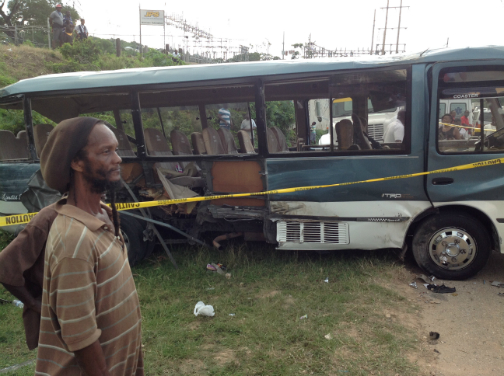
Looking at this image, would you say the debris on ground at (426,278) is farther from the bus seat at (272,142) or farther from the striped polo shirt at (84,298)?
the striped polo shirt at (84,298)

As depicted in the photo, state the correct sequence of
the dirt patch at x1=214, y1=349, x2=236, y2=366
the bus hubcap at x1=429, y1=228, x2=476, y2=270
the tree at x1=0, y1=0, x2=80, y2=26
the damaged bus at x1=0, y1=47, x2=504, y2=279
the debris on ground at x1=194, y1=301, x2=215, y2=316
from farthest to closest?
the tree at x1=0, y1=0, x2=80, y2=26 → the bus hubcap at x1=429, y1=228, x2=476, y2=270 → the damaged bus at x1=0, y1=47, x2=504, y2=279 → the debris on ground at x1=194, y1=301, x2=215, y2=316 → the dirt patch at x1=214, y1=349, x2=236, y2=366

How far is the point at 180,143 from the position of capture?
19.5 feet

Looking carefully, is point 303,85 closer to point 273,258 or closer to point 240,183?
point 240,183

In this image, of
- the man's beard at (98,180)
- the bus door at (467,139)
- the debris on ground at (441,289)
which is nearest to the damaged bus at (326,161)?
the bus door at (467,139)

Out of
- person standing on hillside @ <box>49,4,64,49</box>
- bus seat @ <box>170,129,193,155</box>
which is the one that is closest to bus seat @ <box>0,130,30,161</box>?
bus seat @ <box>170,129,193,155</box>

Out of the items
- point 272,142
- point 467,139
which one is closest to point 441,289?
point 467,139

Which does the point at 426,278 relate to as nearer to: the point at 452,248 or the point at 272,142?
the point at 452,248

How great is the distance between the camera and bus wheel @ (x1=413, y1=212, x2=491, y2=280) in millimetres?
4363

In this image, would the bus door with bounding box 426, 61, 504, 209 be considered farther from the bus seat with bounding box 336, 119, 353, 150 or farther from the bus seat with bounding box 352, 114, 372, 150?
the bus seat with bounding box 336, 119, 353, 150

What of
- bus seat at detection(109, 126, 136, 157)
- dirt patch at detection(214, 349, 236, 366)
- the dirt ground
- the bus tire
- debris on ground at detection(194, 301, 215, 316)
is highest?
bus seat at detection(109, 126, 136, 157)

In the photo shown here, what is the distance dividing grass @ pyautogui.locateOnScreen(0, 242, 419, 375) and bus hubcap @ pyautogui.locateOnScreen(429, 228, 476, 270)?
464 mm

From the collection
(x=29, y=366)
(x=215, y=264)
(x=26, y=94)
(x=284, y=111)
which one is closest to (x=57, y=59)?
(x=26, y=94)

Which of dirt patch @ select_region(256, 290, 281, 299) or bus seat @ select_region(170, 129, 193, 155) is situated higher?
bus seat @ select_region(170, 129, 193, 155)

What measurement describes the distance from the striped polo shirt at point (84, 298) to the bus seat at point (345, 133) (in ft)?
11.6
